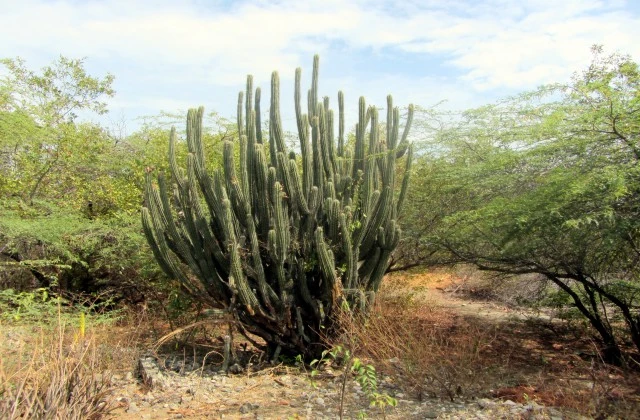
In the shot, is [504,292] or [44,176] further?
[504,292]

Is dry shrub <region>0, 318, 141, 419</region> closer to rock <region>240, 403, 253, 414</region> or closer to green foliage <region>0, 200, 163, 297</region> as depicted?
rock <region>240, 403, 253, 414</region>

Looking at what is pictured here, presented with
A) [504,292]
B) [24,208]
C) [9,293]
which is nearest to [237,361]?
[9,293]

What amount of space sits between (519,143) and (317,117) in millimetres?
2529

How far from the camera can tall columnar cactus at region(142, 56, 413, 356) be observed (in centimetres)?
656

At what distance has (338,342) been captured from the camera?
6379mm

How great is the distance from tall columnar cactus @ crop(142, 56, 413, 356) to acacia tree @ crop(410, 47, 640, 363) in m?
1.23

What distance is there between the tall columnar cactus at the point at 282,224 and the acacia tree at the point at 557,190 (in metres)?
1.23

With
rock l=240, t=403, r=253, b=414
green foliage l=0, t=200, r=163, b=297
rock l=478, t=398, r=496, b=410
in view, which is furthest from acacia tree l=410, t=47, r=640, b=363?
green foliage l=0, t=200, r=163, b=297

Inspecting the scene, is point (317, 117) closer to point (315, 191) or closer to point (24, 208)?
point (315, 191)

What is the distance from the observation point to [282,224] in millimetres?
6328

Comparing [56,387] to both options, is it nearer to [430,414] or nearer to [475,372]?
[430,414]

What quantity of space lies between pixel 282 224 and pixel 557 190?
295cm

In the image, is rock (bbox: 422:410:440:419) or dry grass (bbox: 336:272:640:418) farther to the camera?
dry grass (bbox: 336:272:640:418)

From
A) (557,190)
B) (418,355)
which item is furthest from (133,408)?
(557,190)
